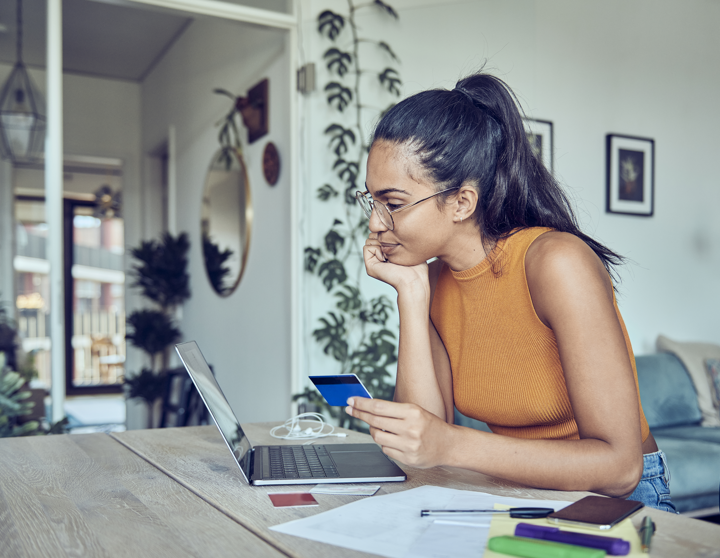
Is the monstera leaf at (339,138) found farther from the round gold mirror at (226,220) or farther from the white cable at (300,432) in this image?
the white cable at (300,432)

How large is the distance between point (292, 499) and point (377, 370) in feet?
6.83

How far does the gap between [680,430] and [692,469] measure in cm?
58

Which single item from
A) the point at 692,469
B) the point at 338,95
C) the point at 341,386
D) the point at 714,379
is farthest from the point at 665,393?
the point at 341,386

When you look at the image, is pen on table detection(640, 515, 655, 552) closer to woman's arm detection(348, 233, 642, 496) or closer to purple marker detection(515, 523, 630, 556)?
purple marker detection(515, 523, 630, 556)

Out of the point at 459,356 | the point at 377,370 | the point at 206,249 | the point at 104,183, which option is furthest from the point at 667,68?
the point at 104,183

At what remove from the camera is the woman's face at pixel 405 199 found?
1.17 metres

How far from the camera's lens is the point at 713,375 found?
3.57 meters

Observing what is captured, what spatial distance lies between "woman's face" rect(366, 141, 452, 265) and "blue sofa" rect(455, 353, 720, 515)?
5.02 feet

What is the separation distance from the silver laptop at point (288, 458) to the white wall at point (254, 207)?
81.7 inches

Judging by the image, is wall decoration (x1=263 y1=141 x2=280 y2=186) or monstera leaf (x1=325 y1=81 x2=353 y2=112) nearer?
monstera leaf (x1=325 y1=81 x2=353 y2=112)

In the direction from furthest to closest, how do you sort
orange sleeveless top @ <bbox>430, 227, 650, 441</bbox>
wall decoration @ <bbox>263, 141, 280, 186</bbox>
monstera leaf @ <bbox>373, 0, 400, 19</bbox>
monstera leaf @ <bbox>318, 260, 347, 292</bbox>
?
wall decoration @ <bbox>263, 141, 280, 186</bbox>
monstera leaf @ <bbox>373, 0, 400, 19</bbox>
monstera leaf @ <bbox>318, 260, 347, 292</bbox>
orange sleeveless top @ <bbox>430, 227, 650, 441</bbox>

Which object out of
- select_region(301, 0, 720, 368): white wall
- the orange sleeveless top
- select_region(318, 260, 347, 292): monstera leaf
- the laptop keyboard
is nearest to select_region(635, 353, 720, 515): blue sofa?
select_region(301, 0, 720, 368): white wall

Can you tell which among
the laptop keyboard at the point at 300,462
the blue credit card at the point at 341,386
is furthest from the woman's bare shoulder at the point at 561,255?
the laptop keyboard at the point at 300,462

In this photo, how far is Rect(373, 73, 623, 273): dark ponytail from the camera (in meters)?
1.17
